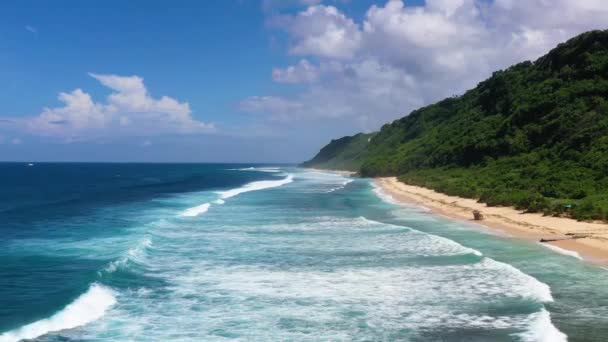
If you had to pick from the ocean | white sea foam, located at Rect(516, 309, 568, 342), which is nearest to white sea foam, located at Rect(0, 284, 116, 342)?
the ocean

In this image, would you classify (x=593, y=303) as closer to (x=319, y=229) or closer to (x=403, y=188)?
(x=319, y=229)

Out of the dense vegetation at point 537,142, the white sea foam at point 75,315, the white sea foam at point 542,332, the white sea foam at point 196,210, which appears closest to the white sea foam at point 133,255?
the white sea foam at point 75,315

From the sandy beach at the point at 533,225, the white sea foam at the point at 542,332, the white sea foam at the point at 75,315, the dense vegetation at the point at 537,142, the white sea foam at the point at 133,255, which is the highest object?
the dense vegetation at the point at 537,142

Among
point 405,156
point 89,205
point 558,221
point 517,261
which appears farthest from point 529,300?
point 405,156

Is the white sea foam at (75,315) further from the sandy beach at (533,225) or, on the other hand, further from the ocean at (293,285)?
the sandy beach at (533,225)

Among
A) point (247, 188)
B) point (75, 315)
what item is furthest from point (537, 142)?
point (75, 315)
